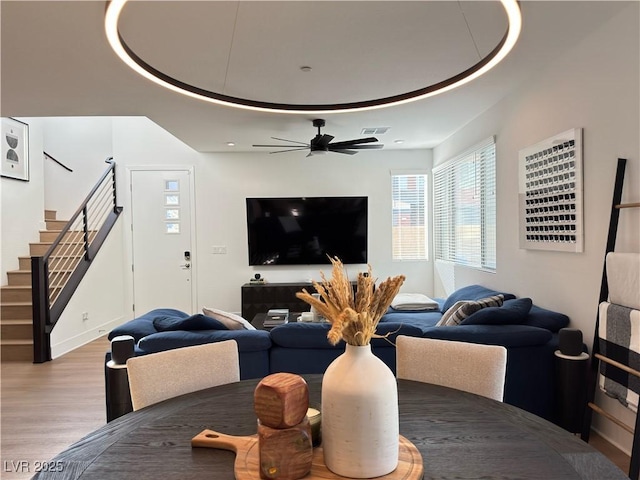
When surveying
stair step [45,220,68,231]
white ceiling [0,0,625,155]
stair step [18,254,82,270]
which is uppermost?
white ceiling [0,0,625,155]

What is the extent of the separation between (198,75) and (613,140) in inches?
113

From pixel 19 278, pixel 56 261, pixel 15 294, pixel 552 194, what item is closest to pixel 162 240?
pixel 56 261

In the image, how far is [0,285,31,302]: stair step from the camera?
494cm

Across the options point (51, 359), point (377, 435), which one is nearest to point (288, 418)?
point (377, 435)

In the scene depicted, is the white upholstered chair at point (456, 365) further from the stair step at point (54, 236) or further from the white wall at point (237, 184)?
the stair step at point (54, 236)

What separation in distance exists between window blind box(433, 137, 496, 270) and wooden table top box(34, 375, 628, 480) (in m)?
3.22

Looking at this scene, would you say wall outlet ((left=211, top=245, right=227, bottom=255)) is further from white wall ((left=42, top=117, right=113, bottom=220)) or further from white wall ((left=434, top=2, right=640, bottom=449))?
white wall ((left=434, top=2, right=640, bottom=449))

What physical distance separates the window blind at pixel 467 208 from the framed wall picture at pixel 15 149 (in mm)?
5591

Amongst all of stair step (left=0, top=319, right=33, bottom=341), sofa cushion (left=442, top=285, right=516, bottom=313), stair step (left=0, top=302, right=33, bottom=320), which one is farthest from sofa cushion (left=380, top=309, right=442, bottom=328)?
stair step (left=0, top=302, right=33, bottom=320)

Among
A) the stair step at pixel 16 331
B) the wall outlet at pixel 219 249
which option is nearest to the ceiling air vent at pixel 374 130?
the wall outlet at pixel 219 249

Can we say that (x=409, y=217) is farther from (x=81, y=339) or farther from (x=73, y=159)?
(x=73, y=159)

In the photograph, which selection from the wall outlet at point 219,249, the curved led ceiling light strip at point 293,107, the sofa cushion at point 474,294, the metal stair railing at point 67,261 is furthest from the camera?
the wall outlet at point 219,249

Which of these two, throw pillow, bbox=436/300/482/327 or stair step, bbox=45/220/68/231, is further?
stair step, bbox=45/220/68/231

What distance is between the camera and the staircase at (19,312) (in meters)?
4.51
